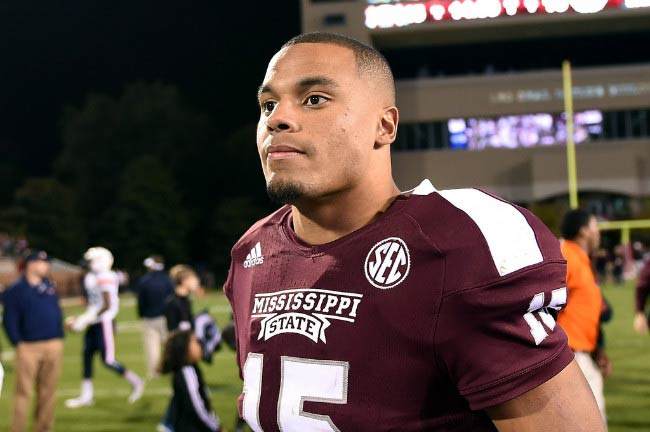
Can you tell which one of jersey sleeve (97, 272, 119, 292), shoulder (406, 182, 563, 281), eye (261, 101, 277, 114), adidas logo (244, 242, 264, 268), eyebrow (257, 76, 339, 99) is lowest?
jersey sleeve (97, 272, 119, 292)

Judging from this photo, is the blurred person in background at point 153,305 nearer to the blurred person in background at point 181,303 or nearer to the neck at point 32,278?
the blurred person in background at point 181,303

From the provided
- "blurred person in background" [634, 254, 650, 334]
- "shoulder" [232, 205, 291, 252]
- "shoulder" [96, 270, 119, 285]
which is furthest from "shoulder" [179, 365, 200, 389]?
"shoulder" [96, 270, 119, 285]

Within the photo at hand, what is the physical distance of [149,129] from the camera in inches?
1950

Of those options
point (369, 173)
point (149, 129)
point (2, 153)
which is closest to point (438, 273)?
point (369, 173)

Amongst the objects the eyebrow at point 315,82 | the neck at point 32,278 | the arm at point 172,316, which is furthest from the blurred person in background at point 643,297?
the eyebrow at point 315,82

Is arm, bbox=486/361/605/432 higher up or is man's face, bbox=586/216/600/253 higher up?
arm, bbox=486/361/605/432

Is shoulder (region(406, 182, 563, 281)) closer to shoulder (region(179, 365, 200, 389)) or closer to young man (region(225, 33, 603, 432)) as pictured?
young man (region(225, 33, 603, 432))

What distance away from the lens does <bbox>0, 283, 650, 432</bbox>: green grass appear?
7.56 m

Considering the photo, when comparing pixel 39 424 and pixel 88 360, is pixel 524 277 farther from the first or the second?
pixel 88 360

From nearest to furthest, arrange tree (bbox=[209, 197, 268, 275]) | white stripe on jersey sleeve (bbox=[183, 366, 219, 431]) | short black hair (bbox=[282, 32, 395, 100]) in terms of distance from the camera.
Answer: short black hair (bbox=[282, 32, 395, 100]) → white stripe on jersey sleeve (bbox=[183, 366, 219, 431]) → tree (bbox=[209, 197, 268, 275])

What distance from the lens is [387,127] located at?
1.75 metres

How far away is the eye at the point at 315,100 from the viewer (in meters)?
1.64

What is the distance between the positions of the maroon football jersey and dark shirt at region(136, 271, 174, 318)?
28.1 feet

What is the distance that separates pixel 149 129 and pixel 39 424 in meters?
43.6
